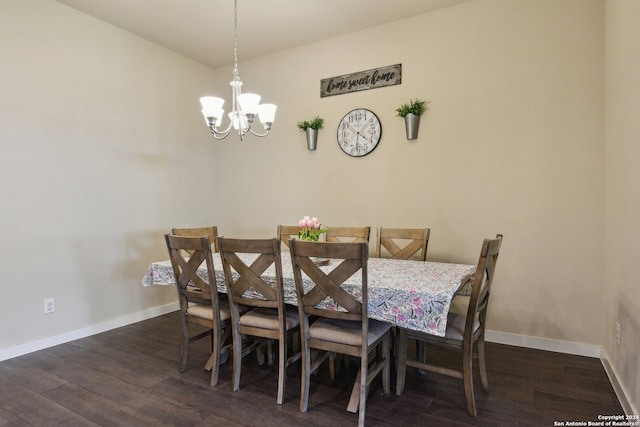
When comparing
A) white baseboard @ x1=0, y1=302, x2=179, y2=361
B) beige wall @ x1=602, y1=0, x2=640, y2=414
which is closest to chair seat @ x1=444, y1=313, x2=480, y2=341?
beige wall @ x1=602, y1=0, x2=640, y2=414

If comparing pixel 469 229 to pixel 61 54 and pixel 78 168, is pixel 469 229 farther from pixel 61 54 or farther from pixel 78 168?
pixel 61 54

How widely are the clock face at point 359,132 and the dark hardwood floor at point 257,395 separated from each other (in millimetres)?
2003

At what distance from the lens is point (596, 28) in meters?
2.59

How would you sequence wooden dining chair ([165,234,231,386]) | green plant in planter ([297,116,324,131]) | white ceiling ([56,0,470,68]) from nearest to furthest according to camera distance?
wooden dining chair ([165,234,231,386])
white ceiling ([56,0,470,68])
green plant in planter ([297,116,324,131])

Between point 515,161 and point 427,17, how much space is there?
1.52 metres

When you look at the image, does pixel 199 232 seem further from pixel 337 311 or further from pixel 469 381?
pixel 469 381

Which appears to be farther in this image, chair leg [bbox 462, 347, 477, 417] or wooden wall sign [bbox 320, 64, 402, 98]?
wooden wall sign [bbox 320, 64, 402, 98]

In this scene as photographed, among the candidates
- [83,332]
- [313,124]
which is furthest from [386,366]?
[83,332]

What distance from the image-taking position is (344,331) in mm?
1918

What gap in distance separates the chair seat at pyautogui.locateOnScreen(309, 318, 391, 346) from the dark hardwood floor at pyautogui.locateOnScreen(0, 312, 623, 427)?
424mm

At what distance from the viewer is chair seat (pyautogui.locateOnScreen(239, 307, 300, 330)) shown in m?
2.15

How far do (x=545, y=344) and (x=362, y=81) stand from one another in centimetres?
281

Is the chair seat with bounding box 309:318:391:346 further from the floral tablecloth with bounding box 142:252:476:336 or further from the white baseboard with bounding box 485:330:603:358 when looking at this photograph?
the white baseboard with bounding box 485:330:603:358

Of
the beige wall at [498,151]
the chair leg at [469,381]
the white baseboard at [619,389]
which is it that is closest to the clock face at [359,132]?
the beige wall at [498,151]
